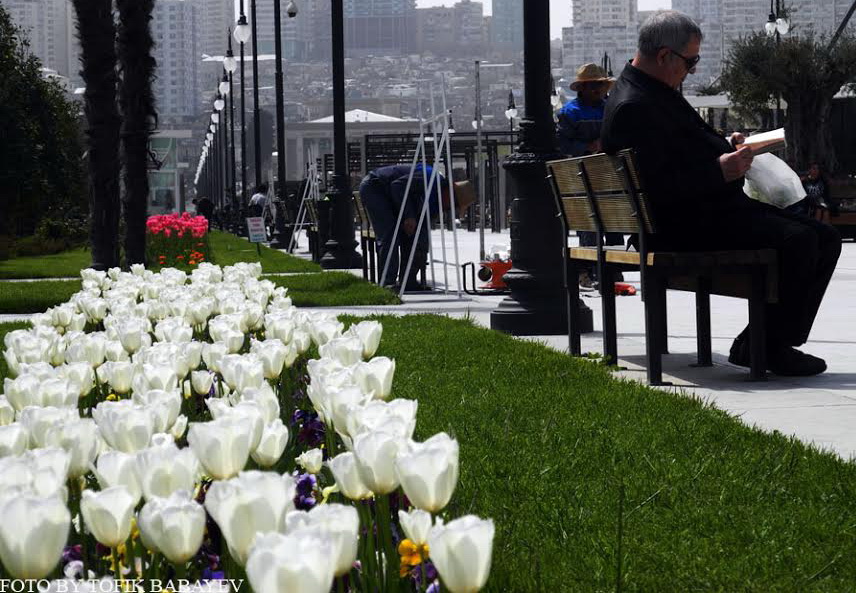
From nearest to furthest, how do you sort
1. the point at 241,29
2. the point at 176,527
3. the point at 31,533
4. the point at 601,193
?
the point at 31,533
the point at 176,527
the point at 601,193
the point at 241,29

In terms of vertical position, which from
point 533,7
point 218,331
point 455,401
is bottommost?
point 455,401

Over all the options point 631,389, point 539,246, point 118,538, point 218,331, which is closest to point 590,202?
point 631,389

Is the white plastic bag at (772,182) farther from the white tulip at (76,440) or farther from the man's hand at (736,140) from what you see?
the white tulip at (76,440)

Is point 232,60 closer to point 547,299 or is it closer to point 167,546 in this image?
point 547,299

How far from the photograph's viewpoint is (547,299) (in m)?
10.1

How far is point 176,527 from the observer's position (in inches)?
80.2

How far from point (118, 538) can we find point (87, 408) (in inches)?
116

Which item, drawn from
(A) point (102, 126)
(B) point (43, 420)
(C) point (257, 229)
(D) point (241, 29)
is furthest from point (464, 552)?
(D) point (241, 29)

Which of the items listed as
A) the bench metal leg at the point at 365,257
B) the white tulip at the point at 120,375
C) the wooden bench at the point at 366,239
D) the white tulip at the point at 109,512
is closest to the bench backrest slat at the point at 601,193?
the white tulip at the point at 120,375

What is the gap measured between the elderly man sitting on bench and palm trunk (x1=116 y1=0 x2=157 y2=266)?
1018cm

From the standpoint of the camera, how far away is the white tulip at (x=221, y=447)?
240 cm

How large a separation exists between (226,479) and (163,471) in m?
0.13

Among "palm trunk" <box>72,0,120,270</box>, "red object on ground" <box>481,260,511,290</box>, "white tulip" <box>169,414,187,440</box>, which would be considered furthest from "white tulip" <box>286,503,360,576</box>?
"palm trunk" <box>72,0,120,270</box>

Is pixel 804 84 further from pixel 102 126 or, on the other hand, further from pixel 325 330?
pixel 325 330
